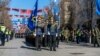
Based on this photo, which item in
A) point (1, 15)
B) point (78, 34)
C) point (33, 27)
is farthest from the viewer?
point (1, 15)

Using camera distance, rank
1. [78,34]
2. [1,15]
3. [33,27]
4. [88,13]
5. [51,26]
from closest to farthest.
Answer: [51,26], [33,27], [78,34], [88,13], [1,15]

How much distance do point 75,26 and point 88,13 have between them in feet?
45.4

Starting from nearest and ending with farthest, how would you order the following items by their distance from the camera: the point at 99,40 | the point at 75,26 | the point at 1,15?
the point at 99,40
the point at 75,26
the point at 1,15

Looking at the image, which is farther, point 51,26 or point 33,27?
point 33,27

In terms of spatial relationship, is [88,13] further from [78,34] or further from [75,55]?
[75,55]

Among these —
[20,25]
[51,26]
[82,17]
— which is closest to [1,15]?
[82,17]

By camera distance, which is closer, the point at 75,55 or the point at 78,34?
the point at 75,55

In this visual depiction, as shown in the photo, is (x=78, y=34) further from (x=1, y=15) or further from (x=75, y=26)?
(x=1, y=15)

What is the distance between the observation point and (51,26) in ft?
80.6

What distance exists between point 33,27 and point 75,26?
50.0m

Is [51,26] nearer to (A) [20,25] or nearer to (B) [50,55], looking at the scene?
(B) [50,55]

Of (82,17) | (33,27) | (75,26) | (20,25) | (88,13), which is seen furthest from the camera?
(20,25)

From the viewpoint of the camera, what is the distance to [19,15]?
13800cm

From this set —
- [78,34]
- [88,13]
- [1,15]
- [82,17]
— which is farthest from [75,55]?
[1,15]
